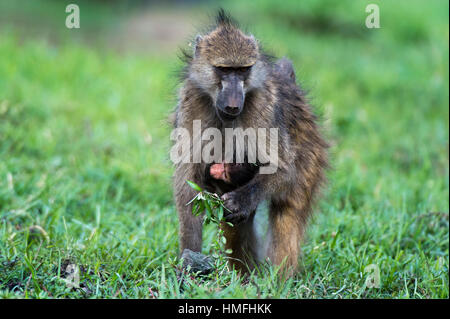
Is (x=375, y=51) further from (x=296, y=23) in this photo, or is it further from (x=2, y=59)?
(x=2, y=59)

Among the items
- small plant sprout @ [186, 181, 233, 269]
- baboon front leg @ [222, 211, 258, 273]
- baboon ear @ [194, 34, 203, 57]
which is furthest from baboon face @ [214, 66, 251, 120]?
baboon front leg @ [222, 211, 258, 273]

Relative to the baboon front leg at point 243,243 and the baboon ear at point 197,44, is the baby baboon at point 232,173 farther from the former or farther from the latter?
the baboon ear at point 197,44

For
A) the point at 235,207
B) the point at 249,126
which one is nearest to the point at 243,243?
the point at 235,207

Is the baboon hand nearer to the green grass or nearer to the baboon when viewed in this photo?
the baboon

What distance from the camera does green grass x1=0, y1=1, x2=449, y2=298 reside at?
3572mm

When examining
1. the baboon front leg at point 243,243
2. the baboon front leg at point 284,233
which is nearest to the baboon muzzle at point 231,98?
the baboon front leg at point 284,233

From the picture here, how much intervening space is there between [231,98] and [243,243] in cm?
117

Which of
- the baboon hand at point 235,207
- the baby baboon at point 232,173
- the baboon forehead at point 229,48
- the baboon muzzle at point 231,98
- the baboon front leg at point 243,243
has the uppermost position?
the baboon forehead at point 229,48

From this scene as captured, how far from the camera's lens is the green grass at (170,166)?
3572mm

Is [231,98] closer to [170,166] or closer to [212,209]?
[212,209]

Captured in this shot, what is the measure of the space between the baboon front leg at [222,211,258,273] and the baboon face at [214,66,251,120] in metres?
0.91

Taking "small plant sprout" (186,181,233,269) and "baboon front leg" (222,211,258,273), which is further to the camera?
"baboon front leg" (222,211,258,273)

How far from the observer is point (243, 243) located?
418 centimetres

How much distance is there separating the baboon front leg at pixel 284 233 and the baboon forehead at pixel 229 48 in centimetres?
95
